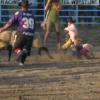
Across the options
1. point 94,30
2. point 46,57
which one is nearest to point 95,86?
point 46,57

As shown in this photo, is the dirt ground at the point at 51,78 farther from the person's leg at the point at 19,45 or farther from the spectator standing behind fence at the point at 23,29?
the spectator standing behind fence at the point at 23,29

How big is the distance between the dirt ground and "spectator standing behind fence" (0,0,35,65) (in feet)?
1.12

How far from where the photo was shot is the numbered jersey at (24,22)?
1390 centimetres

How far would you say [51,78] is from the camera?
1234 centimetres

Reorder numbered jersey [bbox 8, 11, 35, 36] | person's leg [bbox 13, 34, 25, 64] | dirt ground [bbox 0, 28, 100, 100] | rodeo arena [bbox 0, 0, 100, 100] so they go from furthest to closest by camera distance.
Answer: person's leg [bbox 13, 34, 25, 64], numbered jersey [bbox 8, 11, 35, 36], rodeo arena [bbox 0, 0, 100, 100], dirt ground [bbox 0, 28, 100, 100]

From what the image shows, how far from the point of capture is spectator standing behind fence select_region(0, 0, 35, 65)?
13.9m

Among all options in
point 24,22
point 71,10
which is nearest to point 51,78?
point 24,22

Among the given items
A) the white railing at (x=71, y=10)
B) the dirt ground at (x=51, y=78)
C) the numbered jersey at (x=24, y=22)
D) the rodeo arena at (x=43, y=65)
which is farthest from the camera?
the white railing at (x=71, y=10)

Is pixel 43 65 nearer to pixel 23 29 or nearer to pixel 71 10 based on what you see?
pixel 23 29

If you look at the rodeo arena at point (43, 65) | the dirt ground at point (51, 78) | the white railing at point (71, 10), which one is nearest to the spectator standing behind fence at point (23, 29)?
the rodeo arena at point (43, 65)

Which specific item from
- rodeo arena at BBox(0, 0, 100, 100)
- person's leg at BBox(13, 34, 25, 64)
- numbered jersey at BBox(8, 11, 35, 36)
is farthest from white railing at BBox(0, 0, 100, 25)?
numbered jersey at BBox(8, 11, 35, 36)

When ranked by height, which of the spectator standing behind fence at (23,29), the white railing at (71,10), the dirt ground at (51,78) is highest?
the spectator standing behind fence at (23,29)

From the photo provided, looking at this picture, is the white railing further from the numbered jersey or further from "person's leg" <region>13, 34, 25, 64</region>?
the numbered jersey

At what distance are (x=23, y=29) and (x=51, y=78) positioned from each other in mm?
2068
